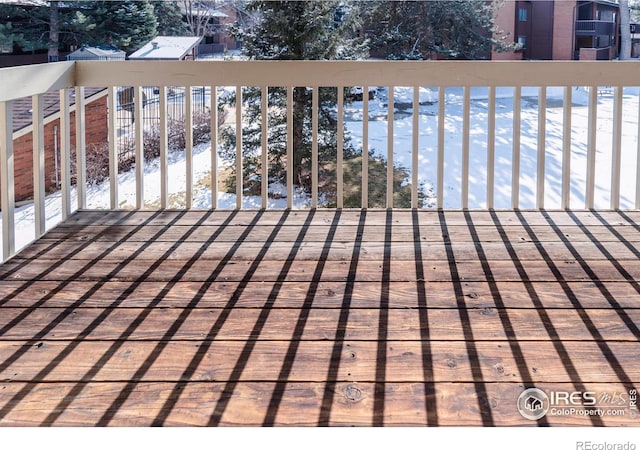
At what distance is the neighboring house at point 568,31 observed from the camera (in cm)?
346

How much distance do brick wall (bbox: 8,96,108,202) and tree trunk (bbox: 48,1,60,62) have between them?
1.32 ft

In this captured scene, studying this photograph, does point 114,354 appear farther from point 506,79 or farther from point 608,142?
point 608,142

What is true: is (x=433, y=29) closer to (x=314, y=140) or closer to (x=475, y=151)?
(x=475, y=151)

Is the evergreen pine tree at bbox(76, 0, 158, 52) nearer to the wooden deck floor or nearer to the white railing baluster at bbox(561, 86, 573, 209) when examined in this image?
the wooden deck floor

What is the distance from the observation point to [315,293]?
1798 millimetres

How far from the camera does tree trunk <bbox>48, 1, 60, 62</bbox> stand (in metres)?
3.14

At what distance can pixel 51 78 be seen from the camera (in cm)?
249

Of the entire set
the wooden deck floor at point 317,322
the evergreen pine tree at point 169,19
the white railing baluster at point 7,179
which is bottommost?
the wooden deck floor at point 317,322

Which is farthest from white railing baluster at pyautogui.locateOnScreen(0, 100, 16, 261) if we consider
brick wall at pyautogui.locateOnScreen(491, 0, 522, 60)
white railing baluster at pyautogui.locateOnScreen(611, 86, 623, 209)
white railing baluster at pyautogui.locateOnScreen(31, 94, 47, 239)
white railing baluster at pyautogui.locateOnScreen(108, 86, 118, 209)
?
brick wall at pyautogui.locateOnScreen(491, 0, 522, 60)

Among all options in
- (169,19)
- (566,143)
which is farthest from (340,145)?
(169,19)

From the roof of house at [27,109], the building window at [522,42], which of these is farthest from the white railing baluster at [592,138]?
the roof of house at [27,109]

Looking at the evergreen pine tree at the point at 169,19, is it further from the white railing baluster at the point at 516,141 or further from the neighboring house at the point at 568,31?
the white railing baluster at the point at 516,141
